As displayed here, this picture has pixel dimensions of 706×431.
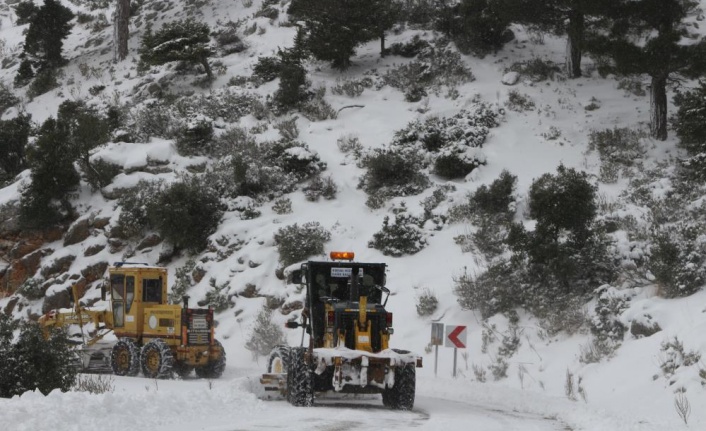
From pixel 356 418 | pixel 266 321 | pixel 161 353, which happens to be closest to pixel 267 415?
pixel 356 418

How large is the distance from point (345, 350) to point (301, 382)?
0.83m

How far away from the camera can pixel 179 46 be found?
1374 inches

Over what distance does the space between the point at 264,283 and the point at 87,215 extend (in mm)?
9055

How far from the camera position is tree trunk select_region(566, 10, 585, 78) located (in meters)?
27.7

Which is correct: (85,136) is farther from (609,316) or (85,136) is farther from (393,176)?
(609,316)

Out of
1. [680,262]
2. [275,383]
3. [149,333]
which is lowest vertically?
[275,383]

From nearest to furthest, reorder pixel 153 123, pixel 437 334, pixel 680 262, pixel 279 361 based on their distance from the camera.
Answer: pixel 279 361 → pixel 680 262 → pixel 437 334 → pixel 153 123

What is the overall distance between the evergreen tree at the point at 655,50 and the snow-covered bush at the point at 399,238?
831 centimetres

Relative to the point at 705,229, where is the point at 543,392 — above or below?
below

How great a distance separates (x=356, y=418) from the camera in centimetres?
1013

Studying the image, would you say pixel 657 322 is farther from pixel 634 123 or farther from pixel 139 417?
pixel 634 123

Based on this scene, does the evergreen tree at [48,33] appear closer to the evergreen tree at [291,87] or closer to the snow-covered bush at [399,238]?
the evergreen tree at [291,87]

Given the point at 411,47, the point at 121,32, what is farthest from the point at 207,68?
the point at 411,47

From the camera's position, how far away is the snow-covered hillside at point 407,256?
1212cm
